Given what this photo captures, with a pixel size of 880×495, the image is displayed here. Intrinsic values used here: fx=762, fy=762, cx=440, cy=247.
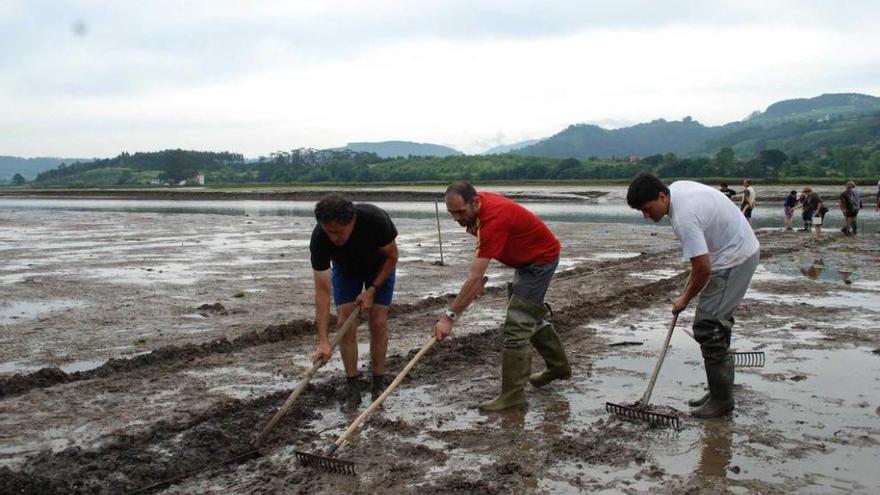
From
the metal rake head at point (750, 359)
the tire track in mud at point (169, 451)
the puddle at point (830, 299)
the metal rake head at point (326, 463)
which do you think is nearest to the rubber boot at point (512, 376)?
the tire track in mud at point (169, 451)

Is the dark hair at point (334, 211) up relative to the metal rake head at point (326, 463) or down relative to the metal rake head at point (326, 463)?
up

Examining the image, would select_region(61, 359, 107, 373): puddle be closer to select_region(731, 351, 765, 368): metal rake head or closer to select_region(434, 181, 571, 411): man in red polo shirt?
select_region(434, 181, 571, 411): man in red polo shirt

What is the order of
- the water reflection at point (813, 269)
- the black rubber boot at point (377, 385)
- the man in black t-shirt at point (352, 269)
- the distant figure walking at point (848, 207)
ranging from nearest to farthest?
the man in black t-shirt at point (352, 269) → the black rubber boot at point (377, 385) → the water reflection at point (813, 269) → the distant figure walking at point (848, 207)

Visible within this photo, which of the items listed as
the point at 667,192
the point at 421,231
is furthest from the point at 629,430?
the point at 421,231

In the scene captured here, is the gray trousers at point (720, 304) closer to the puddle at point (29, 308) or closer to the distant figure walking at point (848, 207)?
the puddle at point (29, 308)

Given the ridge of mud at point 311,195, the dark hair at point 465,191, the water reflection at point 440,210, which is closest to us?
the dark hair at point 465,191

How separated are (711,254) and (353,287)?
9.00 ft

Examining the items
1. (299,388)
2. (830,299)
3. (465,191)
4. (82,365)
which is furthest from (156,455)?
(830,299)

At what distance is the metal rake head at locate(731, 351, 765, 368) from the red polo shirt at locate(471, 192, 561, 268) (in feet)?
8.13

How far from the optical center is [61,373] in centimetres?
698

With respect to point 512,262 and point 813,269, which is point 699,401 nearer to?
point 512,262

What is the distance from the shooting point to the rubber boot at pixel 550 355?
21.2 feet

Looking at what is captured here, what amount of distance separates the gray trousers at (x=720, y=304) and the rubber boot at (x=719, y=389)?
0.06 metres

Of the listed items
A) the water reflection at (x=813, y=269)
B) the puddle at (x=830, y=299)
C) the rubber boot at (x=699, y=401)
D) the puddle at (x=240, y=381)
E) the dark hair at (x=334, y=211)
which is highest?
the dark hair at (x=334, y=211)
